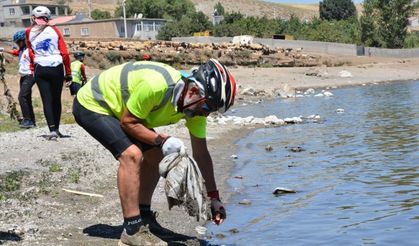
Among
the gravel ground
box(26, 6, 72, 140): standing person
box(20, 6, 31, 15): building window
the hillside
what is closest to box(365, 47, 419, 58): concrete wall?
the gravel ground

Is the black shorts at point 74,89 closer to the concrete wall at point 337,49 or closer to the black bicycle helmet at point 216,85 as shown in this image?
the black bicycle helmet at point 216,85

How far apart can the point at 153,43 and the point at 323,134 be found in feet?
107

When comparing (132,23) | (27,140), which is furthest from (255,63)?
(132,23)

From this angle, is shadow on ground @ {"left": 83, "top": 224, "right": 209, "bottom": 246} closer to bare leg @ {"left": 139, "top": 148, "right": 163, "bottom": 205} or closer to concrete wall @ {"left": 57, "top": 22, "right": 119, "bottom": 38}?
bare leg @ {"left": 139, "top": 148, "right": 163, "bottom": 205}

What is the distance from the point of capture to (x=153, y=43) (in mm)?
47406

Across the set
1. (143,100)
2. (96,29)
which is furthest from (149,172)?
(96,29)

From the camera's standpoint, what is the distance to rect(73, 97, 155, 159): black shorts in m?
5.46

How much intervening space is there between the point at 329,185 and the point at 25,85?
5770 millimetres

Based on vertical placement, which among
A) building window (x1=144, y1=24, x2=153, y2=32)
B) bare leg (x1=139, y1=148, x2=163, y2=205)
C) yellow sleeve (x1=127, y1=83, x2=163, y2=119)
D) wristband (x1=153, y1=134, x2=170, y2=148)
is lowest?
bare leg (x1=139, y1=148, x2=163, y2=205)

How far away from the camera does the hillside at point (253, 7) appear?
561 feet

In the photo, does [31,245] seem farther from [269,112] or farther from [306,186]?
[269,112]

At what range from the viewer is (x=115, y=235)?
241 inches

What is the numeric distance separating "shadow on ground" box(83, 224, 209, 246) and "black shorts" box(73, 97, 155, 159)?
908 mm

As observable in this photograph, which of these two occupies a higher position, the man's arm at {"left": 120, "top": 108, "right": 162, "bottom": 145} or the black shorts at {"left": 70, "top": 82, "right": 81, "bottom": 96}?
the man's arm at {"left": 120, "top": 108, "right": 162, "bottom": 145}
